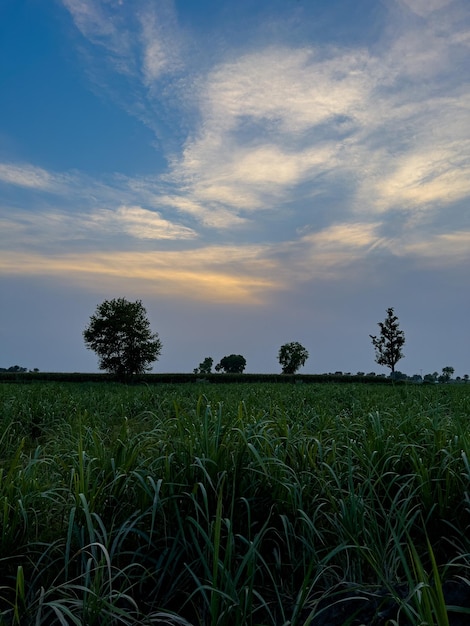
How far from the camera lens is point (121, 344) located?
49.4 metres

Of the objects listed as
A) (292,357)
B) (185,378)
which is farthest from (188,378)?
(292,357)

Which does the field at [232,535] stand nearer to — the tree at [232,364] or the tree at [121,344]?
the tree at [121,344]

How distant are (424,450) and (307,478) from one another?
39.4 inches

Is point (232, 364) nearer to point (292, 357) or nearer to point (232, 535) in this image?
point (292, 357)

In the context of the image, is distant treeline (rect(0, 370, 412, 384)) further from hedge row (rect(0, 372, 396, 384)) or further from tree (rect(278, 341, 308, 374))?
tree (rect(278, 341, 308, 374))

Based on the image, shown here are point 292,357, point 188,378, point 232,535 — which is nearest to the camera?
point 232,535

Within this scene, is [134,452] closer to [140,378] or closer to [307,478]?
[307,478]

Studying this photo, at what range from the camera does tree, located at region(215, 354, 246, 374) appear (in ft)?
295

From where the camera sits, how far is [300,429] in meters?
4.52

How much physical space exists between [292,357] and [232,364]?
14.2m

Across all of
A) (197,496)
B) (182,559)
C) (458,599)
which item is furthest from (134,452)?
(458,599)

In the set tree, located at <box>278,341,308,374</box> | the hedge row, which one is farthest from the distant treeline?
tree, located at <box>278,341,308,374</box>

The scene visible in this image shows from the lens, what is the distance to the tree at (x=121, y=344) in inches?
1935

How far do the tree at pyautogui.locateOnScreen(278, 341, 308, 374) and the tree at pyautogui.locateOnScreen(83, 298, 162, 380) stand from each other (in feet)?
117
